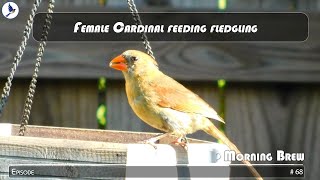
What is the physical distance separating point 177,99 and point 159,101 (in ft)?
0.18

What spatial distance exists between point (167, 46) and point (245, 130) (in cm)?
37

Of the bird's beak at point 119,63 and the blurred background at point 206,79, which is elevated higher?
the blurred background at point 206,79

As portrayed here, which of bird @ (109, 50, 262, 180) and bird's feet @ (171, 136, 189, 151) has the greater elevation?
bird @ (109, 50, 262, 180)

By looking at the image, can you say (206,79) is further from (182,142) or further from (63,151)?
(63,151)

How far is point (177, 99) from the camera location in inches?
96.5

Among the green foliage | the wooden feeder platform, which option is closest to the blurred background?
the green foliage

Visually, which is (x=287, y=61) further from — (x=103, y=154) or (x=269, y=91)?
(x=103, y=154)

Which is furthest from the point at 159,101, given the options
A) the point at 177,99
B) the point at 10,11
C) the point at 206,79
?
the point at 10,11

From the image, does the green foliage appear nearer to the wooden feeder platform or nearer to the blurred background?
the blurred background

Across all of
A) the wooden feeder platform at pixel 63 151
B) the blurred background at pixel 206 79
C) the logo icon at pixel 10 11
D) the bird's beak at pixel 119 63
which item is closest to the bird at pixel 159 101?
the bird's beak at pixel 119 63

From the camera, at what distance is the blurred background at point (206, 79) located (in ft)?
10.2

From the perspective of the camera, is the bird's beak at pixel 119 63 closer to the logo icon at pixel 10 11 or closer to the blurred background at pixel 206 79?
the blurred background at pixel 206 79

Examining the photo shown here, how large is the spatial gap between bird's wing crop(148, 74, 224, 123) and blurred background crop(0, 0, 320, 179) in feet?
1.97

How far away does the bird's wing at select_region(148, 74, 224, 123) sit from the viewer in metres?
2.43
